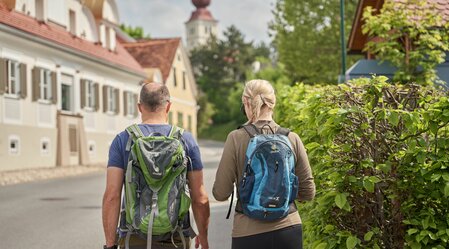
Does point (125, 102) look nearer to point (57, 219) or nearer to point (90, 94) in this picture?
point (90, 94)

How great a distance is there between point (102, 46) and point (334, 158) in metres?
34.4

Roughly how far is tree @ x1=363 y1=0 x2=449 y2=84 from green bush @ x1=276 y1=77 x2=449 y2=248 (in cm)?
978

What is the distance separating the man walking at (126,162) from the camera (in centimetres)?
430

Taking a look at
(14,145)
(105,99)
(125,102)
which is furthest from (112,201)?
(125,102)

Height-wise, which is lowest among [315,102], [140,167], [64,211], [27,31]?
[64,211]

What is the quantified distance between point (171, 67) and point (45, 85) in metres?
19.6

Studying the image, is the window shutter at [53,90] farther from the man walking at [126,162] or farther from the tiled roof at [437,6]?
the man walking at [126,162]

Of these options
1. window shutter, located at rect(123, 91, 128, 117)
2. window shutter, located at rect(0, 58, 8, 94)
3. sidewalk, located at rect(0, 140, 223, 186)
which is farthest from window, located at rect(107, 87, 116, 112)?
window shutter, located at rect(0, 58, 8, 94)

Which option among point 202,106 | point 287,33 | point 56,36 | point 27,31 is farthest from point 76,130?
point 202,106

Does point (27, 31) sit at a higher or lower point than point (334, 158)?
higher

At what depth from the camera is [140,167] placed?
423cm

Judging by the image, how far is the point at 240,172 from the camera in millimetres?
4285

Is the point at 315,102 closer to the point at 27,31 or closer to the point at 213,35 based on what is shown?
the point at 27,31

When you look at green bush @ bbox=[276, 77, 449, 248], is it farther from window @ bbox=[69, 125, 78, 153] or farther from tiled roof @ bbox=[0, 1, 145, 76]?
window @ bbox=[69, 125, 78, 153]
